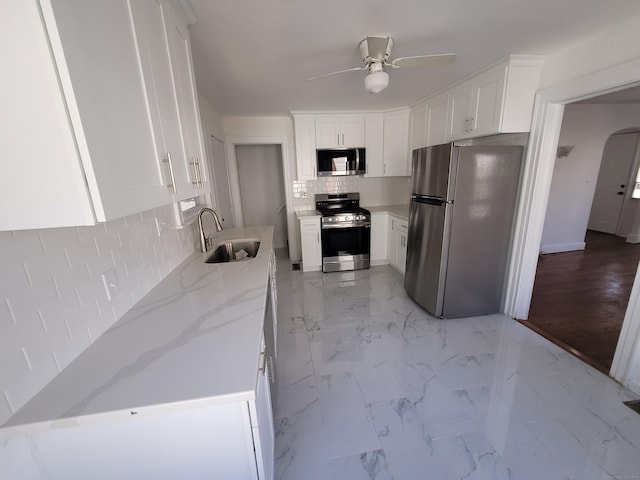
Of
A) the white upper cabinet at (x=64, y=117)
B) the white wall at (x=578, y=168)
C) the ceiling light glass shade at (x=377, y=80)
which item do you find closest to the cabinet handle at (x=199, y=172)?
the white upper cabinet at (x=64, y=117)

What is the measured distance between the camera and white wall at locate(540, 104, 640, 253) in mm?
3992

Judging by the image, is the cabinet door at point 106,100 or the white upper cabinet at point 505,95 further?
the white upper cabinet at point 505,95

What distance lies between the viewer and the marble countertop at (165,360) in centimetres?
72

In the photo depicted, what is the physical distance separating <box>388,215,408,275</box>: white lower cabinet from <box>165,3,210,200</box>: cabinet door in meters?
2.69

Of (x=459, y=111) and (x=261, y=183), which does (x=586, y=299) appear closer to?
(x=459, y=111)

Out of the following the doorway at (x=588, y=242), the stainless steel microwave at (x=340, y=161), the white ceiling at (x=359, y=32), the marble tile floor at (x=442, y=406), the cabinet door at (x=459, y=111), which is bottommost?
the marble tile floor at (x=442, y=406)

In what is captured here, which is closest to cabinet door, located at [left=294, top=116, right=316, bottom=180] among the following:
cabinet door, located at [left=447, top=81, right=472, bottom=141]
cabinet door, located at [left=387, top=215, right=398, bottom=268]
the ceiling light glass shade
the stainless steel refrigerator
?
cabinet door, located at [left=387, top=215, right=398, bottom=268]

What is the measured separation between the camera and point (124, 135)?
0.74 meters

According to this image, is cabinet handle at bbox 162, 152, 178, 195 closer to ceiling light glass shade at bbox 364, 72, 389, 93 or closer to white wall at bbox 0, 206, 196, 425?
white wall at bbox 0, 206, 196, 425

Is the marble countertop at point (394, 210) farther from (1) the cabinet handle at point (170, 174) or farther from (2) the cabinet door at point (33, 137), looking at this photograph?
(2) the cabinet door at point (33, 137)

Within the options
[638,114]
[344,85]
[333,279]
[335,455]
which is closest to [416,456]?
[335,455]

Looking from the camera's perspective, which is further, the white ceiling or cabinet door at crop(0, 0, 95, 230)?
the white ceiling

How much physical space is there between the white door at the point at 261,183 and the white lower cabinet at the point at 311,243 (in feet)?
4.53

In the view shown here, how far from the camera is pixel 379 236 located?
156 inches
